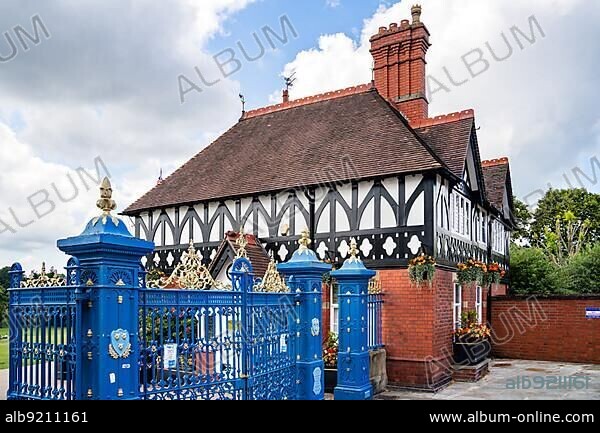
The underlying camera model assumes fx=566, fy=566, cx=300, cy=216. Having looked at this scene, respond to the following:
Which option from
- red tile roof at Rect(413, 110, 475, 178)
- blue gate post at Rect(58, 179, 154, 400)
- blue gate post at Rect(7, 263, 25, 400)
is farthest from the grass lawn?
red tile roof at Rect(413, 110, 475, 178)

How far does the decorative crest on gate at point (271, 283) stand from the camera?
289 inches

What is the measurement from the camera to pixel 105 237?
462 centimetres

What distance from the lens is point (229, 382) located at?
6258mm

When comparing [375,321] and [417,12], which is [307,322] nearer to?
[375,321]

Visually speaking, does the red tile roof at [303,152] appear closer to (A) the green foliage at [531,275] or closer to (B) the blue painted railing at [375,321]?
(B) the blue painted railing at [375,321]

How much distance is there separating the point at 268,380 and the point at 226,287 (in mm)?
1355

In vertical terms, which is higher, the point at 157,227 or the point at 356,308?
the point at 157,227

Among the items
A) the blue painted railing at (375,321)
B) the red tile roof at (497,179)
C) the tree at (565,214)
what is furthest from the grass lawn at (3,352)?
the tree at (565,214)

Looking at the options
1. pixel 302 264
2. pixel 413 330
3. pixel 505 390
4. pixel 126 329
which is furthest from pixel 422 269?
pixel 126 329

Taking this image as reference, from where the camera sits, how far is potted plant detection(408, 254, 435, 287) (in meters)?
11.7

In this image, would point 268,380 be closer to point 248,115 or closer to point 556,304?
point 556,304

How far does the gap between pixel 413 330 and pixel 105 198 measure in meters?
8.55
